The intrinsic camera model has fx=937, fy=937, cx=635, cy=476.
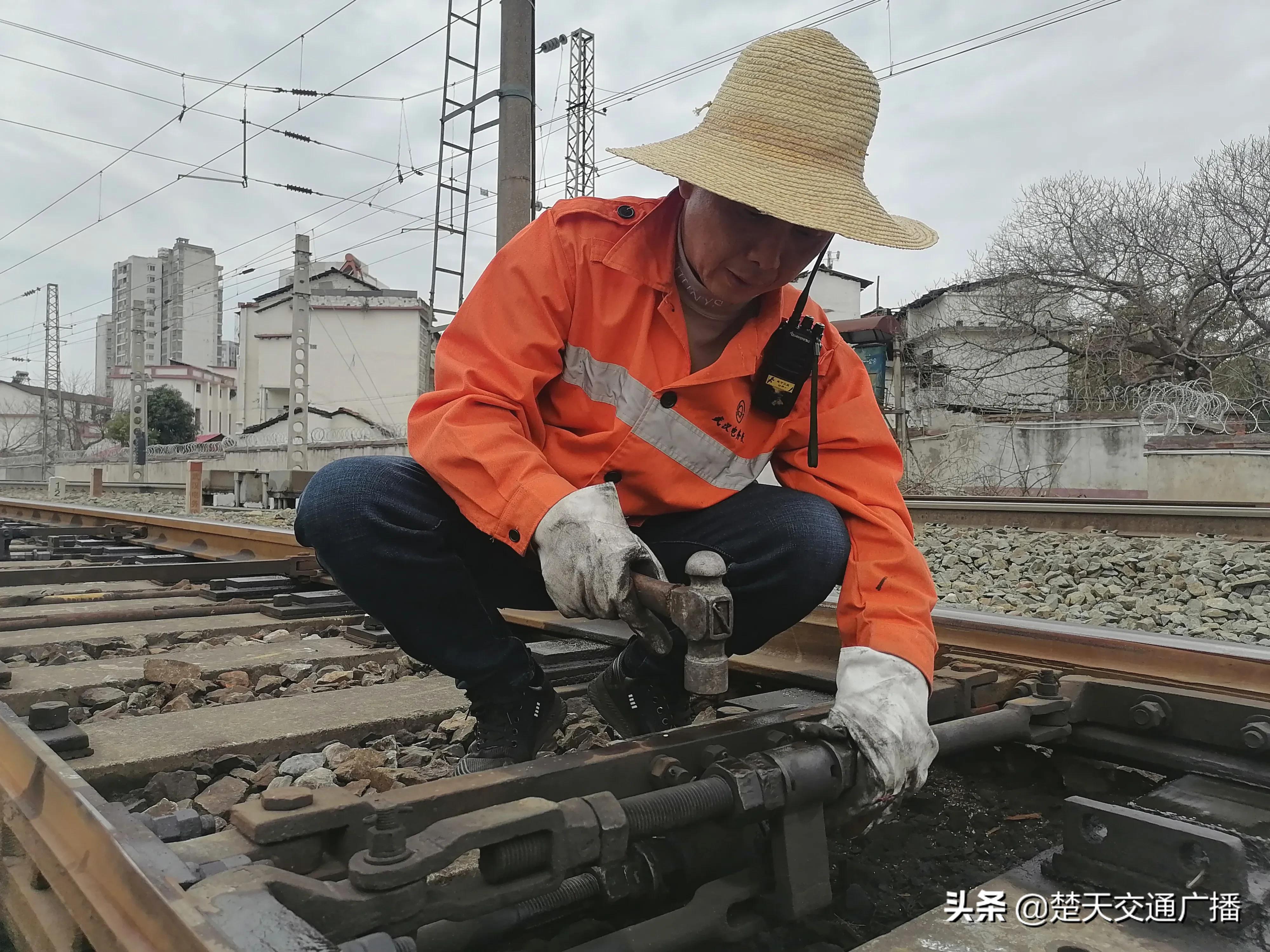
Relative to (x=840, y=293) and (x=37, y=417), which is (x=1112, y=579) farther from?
(x=37, y=417)

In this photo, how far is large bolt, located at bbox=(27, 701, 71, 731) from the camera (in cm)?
195

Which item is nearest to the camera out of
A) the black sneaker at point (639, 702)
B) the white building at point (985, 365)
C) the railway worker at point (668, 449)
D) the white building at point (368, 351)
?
the railway worker at point (668, 449)

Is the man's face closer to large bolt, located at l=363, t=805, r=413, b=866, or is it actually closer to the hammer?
the hammer

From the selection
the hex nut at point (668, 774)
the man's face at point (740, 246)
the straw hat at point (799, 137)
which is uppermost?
the straw hat at point (799, 137)

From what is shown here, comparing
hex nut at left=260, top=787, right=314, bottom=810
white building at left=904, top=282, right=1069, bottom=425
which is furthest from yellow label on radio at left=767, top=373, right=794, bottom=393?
white building at left=904, top=282, right=1069, bottom=425

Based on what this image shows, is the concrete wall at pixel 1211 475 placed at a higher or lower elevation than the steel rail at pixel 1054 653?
higher

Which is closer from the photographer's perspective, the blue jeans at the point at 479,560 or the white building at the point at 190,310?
the blue jeans at the point at 479,560

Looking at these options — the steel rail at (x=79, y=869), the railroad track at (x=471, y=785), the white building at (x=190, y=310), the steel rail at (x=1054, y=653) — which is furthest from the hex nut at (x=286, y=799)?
the white building at (x=190, y=310)

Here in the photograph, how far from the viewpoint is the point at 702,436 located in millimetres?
2014

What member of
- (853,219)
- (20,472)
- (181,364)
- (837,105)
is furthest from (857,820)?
(181,364)

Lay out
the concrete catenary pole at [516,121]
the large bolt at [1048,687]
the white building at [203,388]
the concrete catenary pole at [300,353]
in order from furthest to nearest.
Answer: the white building at [203,388], the concrete catenary pole at [300,353], the concrete catenary pole at [516,121], the large bolt at [1048,687]

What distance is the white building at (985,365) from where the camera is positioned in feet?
73.2

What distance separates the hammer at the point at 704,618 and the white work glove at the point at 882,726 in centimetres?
26

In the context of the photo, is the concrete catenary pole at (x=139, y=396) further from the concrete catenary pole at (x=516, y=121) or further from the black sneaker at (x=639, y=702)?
the black sneaker at (x=639, y=702)
